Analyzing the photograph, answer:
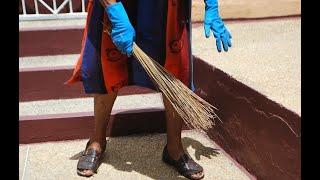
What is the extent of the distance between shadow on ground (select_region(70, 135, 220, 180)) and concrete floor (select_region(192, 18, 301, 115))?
626 millimetres

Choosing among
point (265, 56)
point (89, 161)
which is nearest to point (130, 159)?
point (89, 161)

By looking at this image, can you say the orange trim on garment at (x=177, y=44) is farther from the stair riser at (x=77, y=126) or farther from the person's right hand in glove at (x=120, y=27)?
the stair riser at (x=77, y=126)

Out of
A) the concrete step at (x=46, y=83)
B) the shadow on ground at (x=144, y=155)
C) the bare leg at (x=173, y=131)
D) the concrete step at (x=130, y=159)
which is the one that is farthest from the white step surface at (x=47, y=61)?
the bare leg at (x=173, y=131)

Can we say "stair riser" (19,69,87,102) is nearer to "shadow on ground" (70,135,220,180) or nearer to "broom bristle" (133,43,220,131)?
"shadow on ground" (70,135,220,180)

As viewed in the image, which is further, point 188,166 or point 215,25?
point 188,166

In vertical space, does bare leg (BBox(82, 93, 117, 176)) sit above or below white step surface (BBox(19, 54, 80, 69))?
below

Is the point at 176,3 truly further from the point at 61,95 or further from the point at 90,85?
the point at 61,95

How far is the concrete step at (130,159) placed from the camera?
9.70 ft

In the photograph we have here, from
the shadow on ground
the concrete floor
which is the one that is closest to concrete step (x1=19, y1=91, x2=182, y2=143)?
the shadow on ground

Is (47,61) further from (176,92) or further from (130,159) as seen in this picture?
(176,92)

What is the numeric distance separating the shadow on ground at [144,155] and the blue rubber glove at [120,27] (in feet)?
3.07

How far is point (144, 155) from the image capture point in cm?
322

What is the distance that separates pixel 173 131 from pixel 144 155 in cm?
39

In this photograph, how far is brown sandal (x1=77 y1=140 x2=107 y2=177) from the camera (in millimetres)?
2928
